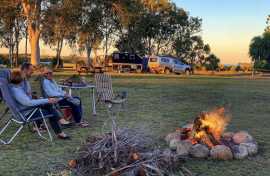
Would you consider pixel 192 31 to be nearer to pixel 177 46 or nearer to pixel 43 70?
pixel 177 46

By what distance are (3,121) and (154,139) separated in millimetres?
3461

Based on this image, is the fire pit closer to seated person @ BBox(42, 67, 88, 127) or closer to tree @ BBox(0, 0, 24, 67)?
seated person @ BBox(42, 67, 88, 127)

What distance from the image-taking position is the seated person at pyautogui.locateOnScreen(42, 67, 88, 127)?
811cm

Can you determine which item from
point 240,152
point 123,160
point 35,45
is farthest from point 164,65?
point 123,160

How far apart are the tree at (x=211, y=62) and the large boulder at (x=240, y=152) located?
5003 centimetres

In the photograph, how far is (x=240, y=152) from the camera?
617 cm

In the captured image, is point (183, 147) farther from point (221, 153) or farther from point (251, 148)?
point (251, 148)

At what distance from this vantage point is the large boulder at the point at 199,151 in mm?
6055

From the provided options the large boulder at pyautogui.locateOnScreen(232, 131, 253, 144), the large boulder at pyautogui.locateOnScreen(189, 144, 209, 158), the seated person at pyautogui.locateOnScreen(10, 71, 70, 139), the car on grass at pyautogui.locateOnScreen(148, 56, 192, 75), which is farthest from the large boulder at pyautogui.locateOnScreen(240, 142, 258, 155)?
the car on grass at pyautogui.locateOnScreen(148, 56, 192, 75)

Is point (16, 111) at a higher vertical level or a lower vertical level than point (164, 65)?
lower

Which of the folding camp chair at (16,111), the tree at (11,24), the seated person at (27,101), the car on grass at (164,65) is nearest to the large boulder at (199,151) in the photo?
the seated person at (27,101)

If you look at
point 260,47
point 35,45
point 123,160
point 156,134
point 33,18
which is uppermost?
point 33,18

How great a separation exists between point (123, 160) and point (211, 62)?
174 ft

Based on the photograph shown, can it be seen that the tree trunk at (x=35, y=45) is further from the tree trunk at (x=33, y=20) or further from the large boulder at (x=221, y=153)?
the large boulder at (x=221, y=153)
